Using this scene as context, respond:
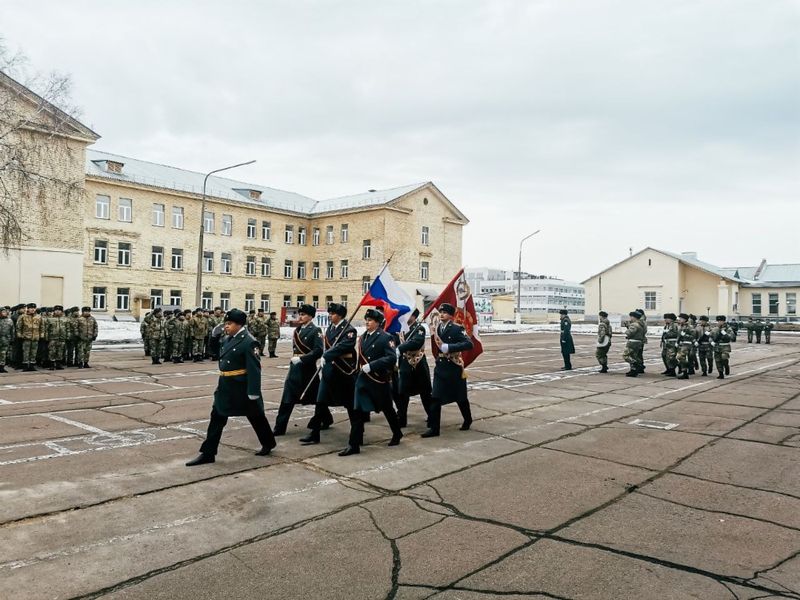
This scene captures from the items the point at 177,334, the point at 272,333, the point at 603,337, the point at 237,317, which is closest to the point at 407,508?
the point at 237,317

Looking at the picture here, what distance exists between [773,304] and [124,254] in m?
60.3

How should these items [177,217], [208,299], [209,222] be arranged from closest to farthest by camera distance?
[177,217]
[209,222]
[208,299]

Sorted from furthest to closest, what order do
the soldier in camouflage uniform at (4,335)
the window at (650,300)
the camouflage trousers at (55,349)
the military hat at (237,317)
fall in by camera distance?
1. the window at (650,300)
2. the camouflage trousers at (55,349)
3. the soldier in camouflage uniform at (4,335)
4. the military hat at (237,317)

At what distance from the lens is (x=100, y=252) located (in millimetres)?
42906

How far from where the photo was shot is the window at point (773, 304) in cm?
6159

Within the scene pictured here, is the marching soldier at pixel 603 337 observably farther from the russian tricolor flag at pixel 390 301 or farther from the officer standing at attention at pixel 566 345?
the russian tricolor flag at pixel 390 301

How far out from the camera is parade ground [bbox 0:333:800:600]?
4.16 m

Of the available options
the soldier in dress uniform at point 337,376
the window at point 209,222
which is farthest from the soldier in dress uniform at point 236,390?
the window at point 209,222

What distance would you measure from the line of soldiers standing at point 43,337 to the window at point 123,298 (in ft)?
87.8

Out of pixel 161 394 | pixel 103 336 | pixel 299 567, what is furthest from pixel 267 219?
pixel 299 567

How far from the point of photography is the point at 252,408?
23.7 ft

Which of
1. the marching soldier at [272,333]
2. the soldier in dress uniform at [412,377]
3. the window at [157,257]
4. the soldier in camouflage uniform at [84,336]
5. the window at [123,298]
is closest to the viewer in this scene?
the soldier in dress uniform at [412,377]

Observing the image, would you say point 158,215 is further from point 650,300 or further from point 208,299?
point 650,300

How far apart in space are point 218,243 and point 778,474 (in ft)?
156
